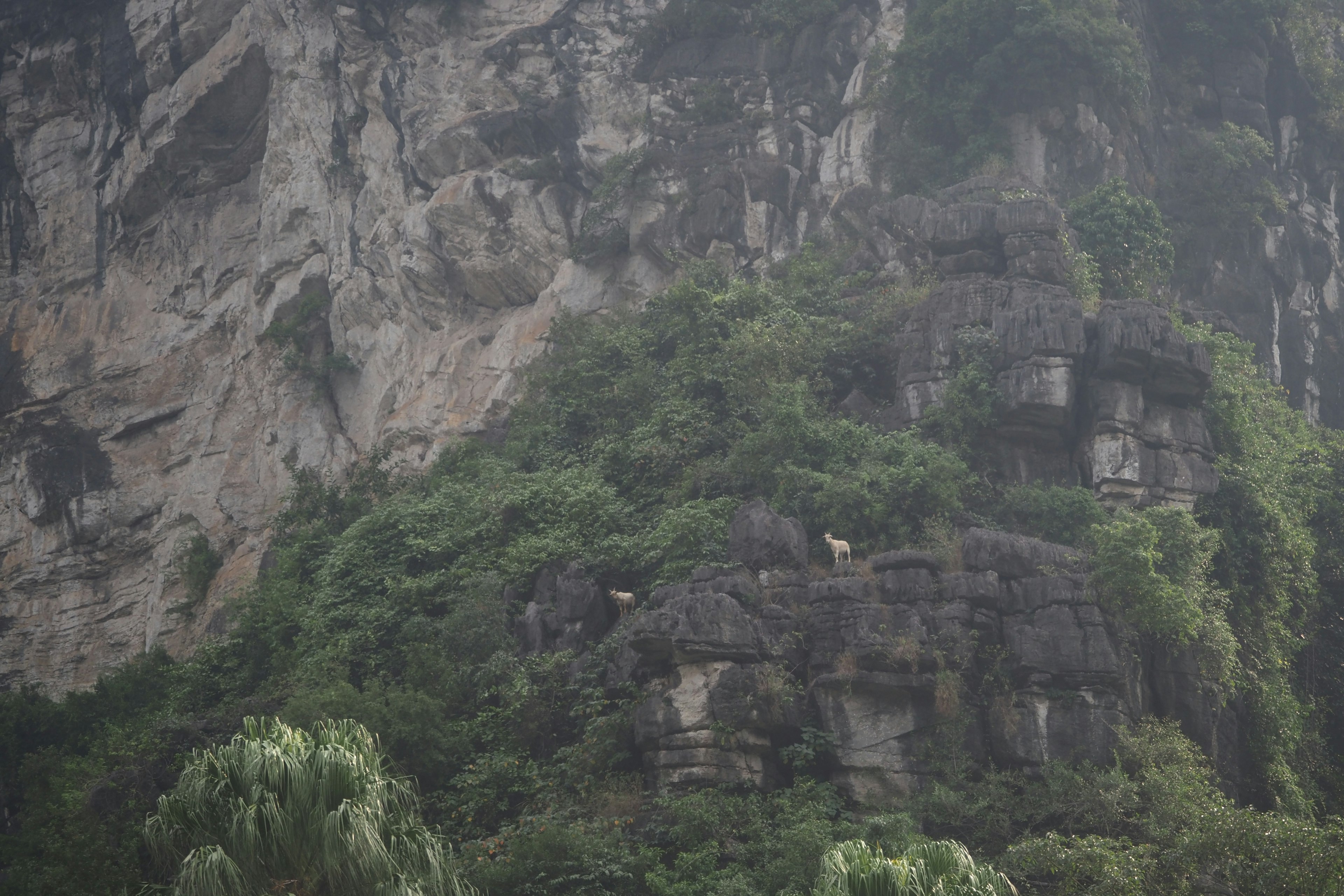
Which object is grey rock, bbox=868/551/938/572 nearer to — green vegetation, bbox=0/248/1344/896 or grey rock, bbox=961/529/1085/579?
grey rock, bbox=961/529/1085/579

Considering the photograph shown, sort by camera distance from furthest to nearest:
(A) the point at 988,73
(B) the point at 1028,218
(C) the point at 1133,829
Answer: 1. (A) the point at 988,73
2. (B) the point at 1028,218
3. (C) the point at 1133,829

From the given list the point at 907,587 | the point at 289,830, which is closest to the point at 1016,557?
the point at 907,587

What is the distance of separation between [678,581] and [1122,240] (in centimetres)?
1350

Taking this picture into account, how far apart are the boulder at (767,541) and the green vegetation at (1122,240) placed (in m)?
10.4

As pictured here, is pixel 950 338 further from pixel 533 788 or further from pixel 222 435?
pixel 222 435

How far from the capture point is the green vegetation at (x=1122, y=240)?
101 ft

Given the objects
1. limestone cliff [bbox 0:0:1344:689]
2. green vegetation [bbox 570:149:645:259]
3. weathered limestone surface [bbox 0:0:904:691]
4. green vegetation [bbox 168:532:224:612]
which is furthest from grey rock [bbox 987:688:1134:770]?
green vegetation [bbox 168:532:224:612]

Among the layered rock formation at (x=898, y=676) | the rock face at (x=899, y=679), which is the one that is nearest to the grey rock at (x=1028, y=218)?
the layered rock formation at (x=898, y=676)

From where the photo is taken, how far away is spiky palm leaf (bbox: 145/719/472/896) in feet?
43.2

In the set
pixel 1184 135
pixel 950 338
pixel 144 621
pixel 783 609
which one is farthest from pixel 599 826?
pixel 1184 135

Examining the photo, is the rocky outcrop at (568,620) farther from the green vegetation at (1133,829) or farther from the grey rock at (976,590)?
the green vegetation at (1133,829)

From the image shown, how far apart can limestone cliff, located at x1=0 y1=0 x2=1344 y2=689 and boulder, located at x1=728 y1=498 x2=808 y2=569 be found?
35.1 feet

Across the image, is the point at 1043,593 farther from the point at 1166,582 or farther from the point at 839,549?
the point at 839,549

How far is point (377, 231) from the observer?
38.4m
